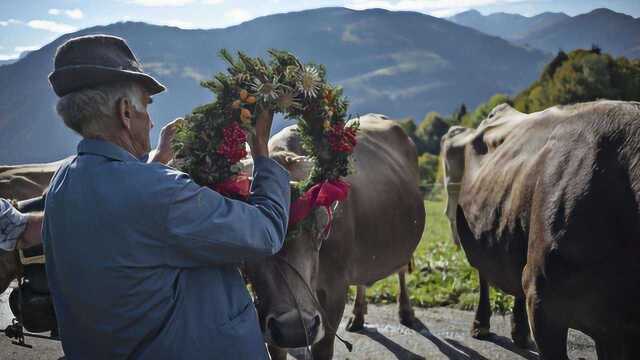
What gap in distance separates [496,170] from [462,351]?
1935 mm

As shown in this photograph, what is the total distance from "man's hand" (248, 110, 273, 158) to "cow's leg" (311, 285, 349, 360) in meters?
1.88

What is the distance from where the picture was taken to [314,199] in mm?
2969

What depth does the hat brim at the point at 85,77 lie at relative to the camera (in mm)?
2008

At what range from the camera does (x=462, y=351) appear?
5.68m

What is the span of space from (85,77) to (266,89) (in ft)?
3.05

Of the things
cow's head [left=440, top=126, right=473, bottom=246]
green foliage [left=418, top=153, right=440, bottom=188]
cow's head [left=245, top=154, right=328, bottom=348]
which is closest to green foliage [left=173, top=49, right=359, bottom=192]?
cow's head [left=245, top=154, right=328, bottom=348]

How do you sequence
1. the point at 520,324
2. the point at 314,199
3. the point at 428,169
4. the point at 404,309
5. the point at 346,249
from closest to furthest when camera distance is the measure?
the point at 314,199
the point at 346,249
the point at 520,324
the point at 404,309
the point at 428,169

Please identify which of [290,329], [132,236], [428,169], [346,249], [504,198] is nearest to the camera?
[132,236]

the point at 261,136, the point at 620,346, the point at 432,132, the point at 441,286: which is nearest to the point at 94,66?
the point at 261,136

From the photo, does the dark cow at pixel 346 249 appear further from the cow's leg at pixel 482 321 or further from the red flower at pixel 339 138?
the cow's leg at pixel 482 321

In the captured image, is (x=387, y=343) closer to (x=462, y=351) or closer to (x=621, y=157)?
(x=462, y=351)

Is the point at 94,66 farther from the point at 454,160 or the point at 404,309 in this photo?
the point at 454,160

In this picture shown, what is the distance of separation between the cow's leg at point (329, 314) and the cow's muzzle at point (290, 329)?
1283 mm

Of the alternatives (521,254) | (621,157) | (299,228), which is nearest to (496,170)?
(521,254)
